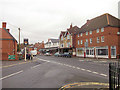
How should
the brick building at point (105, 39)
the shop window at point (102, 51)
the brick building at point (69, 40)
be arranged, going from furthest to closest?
the brick building at point (69, 40)
the shop window at point (102, 51)
the brick building at point (105, 39)

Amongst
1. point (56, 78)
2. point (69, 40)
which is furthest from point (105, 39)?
point (56, 78)

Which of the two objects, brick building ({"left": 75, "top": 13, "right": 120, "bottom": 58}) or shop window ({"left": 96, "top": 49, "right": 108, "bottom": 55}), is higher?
brick building ({"left": 75, "top": 13, "right": 120, "bottom": 58})

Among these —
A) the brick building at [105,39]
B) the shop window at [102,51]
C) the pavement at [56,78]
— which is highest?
the brick building at [105,39]

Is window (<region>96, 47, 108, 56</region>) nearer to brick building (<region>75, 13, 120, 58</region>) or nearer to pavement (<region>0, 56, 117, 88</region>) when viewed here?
brick building (<region>75, 13, 120, 58</region>)

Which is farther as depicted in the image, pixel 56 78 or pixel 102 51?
pixel 102 51

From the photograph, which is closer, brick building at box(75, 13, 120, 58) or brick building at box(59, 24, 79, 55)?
brick building at box(75, 13, 120, 58)

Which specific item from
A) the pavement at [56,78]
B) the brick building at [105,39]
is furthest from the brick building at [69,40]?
the pavement at [56,78]

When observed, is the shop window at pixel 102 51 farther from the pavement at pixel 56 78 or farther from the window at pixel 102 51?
the pavement at pixel 56 78

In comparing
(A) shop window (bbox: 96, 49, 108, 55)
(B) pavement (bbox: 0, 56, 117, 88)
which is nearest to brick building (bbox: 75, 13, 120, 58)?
(A) shop window (bbox: 96, 49, 108, 55)

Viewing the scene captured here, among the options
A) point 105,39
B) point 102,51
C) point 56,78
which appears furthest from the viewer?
point 102,51

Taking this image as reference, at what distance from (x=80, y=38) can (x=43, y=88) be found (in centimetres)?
3694

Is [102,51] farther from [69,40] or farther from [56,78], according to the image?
[56,78]

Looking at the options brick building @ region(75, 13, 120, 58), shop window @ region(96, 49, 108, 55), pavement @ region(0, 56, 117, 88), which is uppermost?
brick building @ region(75, 13, 120, 58)

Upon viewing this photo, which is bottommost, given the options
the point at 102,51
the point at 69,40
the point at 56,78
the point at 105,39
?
the point at 56,78
